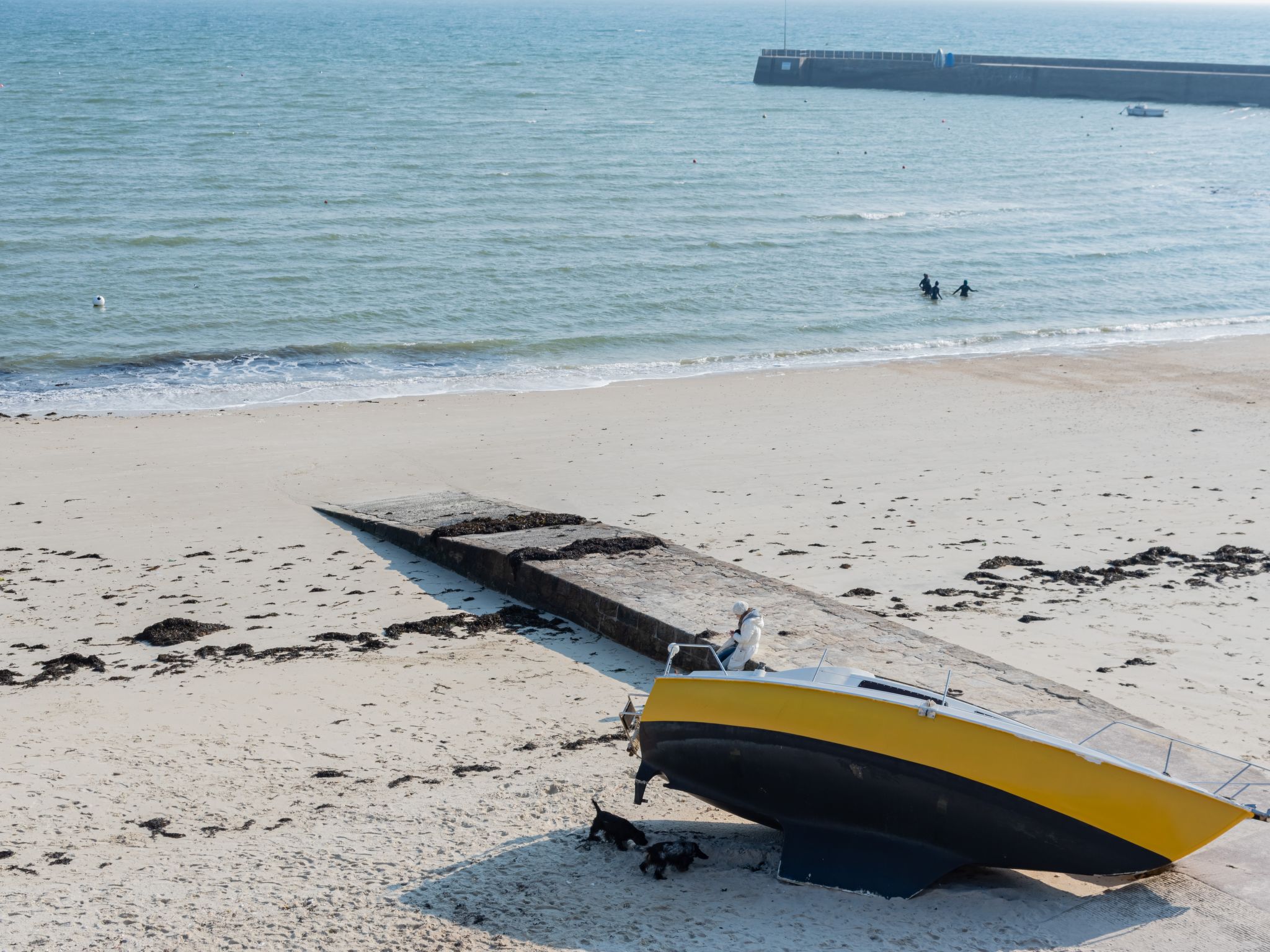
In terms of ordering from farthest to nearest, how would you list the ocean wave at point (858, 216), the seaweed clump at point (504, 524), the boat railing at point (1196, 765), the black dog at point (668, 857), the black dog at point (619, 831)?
1. the ocean wave at point (858, 216)
2. the seaweed clump at point (504, 524)
3. the black dog at point (619, 831)
4. the black dog at point (668, 857)
5. the boat railing at point (1196, 765)

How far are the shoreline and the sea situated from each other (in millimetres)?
111

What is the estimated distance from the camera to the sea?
25188mm

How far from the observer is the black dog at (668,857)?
22.0 ft

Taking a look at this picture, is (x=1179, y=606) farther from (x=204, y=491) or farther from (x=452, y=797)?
(x=204, y=491)

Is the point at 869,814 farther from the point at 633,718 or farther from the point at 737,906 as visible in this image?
the point at 633,718

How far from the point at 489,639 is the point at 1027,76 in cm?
7986

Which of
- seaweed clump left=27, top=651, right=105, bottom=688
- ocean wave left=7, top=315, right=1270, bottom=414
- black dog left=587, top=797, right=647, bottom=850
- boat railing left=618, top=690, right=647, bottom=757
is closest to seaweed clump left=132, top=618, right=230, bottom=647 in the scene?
seaweed clump left=27, top=651, right=105, bottom=688

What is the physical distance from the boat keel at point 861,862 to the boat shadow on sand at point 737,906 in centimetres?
7

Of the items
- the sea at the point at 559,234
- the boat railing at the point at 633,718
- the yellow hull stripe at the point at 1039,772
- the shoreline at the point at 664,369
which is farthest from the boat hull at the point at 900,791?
the sea at the point at 559,234

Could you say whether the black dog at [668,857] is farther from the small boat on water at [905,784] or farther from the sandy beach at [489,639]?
the small boat on water at [905,784]

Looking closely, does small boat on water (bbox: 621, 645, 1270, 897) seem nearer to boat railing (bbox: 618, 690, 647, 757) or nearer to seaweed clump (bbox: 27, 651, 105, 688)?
boat railing (bbox: 618, 690, 647, 757)

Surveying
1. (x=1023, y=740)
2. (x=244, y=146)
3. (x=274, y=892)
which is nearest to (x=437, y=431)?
(x=274, y=892)

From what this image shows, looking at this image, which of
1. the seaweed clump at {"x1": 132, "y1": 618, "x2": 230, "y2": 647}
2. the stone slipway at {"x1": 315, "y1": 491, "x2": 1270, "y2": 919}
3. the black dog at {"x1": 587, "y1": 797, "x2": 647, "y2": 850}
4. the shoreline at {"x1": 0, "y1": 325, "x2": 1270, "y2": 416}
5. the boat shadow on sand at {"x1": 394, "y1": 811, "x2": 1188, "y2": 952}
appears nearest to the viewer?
the boat shadow on sand at {"x1": 394, "y1": 811, "x2": 1188, "y2": 952}

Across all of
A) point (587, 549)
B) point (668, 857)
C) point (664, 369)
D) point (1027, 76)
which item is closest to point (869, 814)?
point (668, 857)
